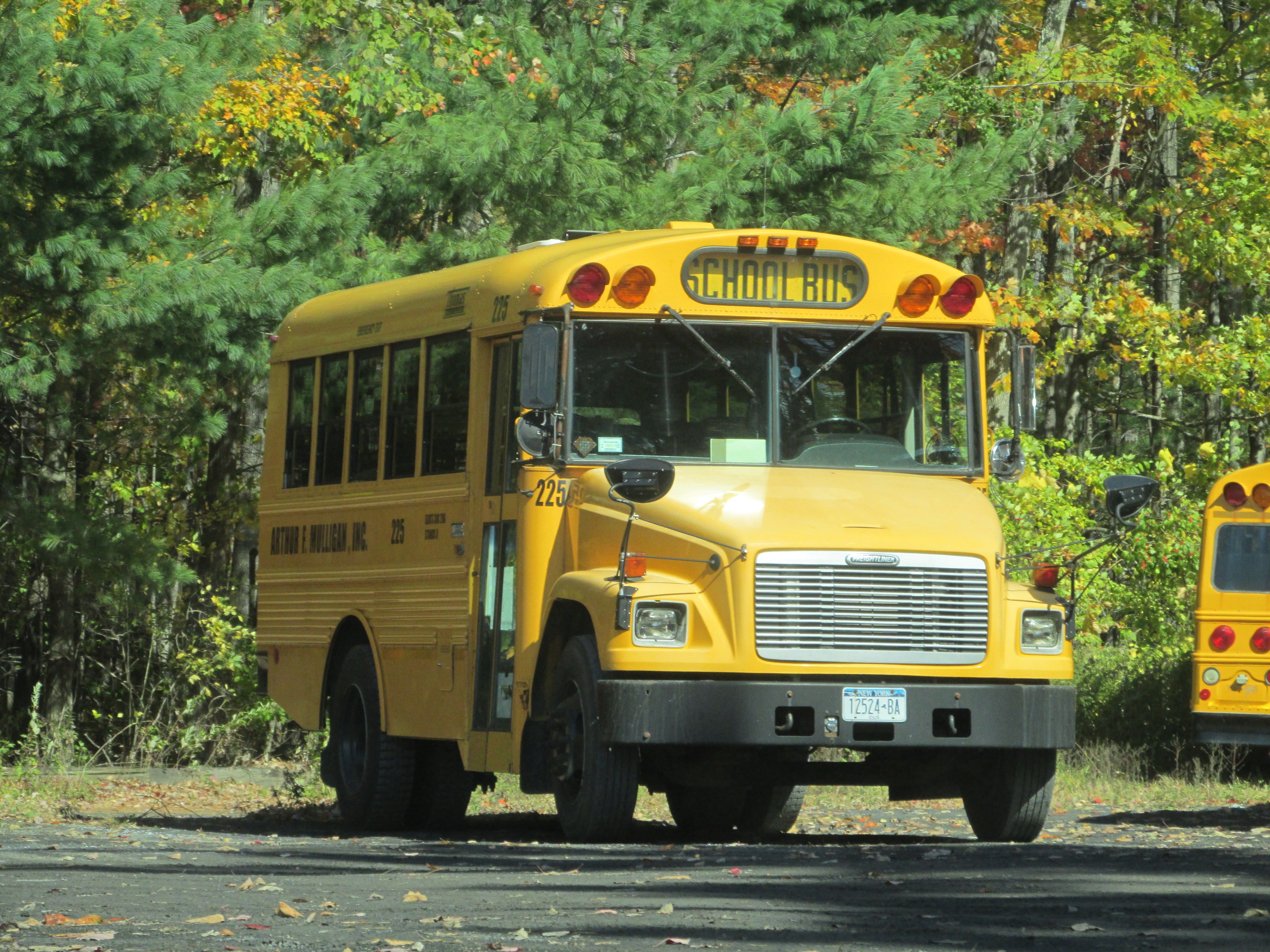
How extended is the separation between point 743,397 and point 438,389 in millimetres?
1982

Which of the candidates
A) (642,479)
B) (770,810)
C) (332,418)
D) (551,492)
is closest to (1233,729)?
(770,810)

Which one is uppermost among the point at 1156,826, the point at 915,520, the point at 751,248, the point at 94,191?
the point at 94,191

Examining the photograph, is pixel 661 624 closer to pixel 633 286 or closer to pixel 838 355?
pixel 633 286

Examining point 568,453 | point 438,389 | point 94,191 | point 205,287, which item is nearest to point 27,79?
point 94,191

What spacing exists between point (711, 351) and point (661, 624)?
1.69m

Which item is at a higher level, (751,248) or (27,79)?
(27,79)

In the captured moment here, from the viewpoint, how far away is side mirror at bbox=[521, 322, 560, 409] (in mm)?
10422

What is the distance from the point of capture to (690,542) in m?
10.3

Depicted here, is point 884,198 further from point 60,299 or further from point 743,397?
point 743,397

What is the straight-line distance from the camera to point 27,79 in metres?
15.3

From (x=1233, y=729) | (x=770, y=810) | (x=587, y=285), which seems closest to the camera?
(x=587, y=285)

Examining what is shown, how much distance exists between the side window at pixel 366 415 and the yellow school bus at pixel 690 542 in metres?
0.03

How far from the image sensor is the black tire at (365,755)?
12914 millimetres

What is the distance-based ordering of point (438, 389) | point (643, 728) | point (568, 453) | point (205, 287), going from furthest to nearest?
point (205, 287), point (438, 389), point (568, 453), point (643, 728)
